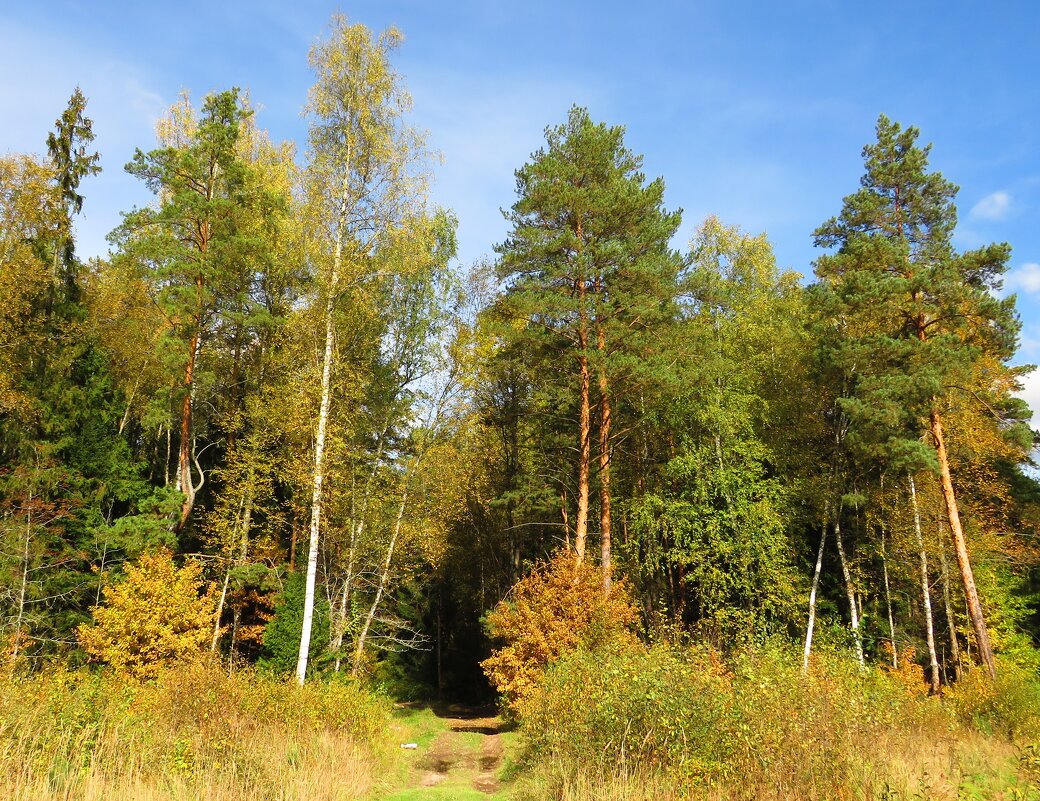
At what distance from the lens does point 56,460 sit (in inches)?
593

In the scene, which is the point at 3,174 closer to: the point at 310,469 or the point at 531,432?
the point at 310,469

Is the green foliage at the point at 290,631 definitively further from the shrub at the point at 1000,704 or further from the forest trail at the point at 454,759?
the shrub at the point at 1000,704

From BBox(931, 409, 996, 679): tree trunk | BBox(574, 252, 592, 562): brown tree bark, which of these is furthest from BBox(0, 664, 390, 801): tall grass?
BBox(931, 409, 996, 679): tree trunk

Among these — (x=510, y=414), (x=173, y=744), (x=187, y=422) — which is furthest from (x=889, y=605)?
(x=187, y=422)

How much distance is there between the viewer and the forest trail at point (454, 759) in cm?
907

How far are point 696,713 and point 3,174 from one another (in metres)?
17.0

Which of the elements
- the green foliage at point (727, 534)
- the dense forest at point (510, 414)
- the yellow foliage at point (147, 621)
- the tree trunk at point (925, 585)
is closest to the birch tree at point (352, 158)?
the dense forest at point (510, 414)

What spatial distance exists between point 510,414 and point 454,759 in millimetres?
9968

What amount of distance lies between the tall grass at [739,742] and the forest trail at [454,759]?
1435 mm

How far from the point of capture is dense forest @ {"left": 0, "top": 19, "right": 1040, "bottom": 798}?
534 inches

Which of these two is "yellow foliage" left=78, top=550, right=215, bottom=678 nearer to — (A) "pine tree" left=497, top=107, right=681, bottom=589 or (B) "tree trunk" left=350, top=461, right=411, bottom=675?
(B) "tree trunk" left=350, top=461, right=411, bottom=675

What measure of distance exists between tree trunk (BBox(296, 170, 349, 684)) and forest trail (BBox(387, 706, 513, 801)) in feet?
9.51

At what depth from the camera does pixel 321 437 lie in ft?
39.4

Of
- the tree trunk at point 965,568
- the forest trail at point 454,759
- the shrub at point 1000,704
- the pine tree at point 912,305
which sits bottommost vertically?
the forest trail at point 454,759
